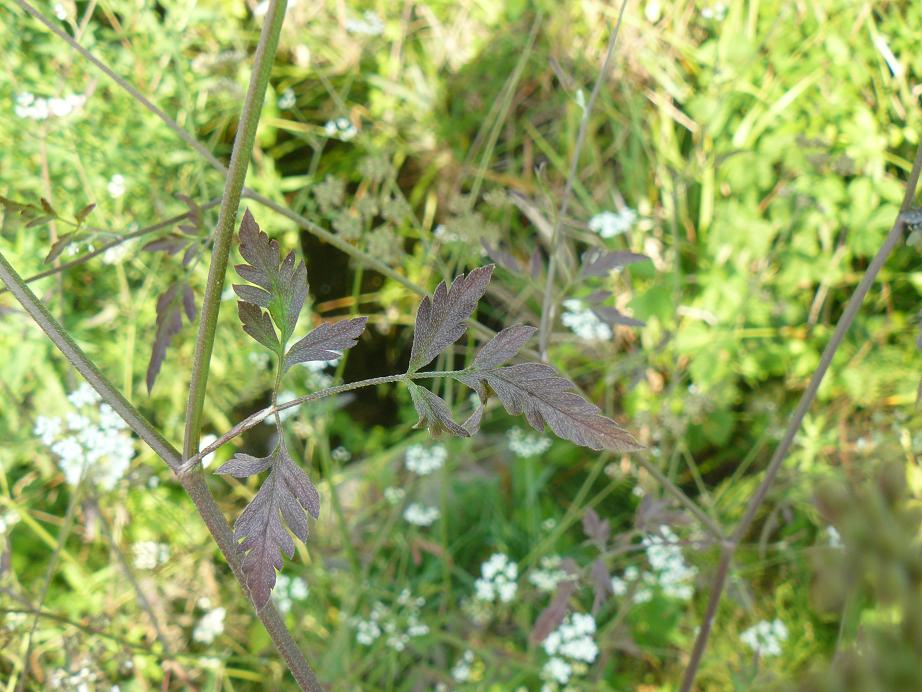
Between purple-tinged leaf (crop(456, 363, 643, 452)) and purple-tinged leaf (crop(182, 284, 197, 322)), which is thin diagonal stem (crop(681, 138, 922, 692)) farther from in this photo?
purple-tinged leaf (crop(182, 284, 197, 322))

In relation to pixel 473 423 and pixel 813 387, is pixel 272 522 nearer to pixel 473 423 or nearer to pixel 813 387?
pixel 473 423

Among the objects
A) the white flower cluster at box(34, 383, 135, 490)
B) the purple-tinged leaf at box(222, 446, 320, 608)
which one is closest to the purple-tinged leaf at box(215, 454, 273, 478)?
the purple-tinged leaf at box(222, 446, 320, 608)

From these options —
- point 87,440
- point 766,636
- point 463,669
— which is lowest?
point 463,669

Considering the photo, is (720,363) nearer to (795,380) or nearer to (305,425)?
(795,380)

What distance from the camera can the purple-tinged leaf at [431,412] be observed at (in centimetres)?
65

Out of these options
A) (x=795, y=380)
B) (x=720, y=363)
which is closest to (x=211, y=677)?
(x=720, y=363)

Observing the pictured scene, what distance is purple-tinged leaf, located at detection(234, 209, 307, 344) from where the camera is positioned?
0.66m

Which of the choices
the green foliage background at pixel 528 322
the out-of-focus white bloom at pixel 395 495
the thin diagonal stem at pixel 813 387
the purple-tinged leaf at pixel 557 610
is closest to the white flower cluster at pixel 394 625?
the green foliage background at pixel 528 322

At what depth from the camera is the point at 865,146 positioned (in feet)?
5.65

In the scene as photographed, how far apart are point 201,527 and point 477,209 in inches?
48.3

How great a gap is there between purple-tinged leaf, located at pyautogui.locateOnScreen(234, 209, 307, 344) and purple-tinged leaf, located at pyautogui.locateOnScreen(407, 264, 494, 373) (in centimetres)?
10

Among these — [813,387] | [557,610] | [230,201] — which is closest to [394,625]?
[557,610]

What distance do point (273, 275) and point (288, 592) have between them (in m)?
1.06

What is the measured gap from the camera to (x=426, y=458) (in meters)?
1.65
